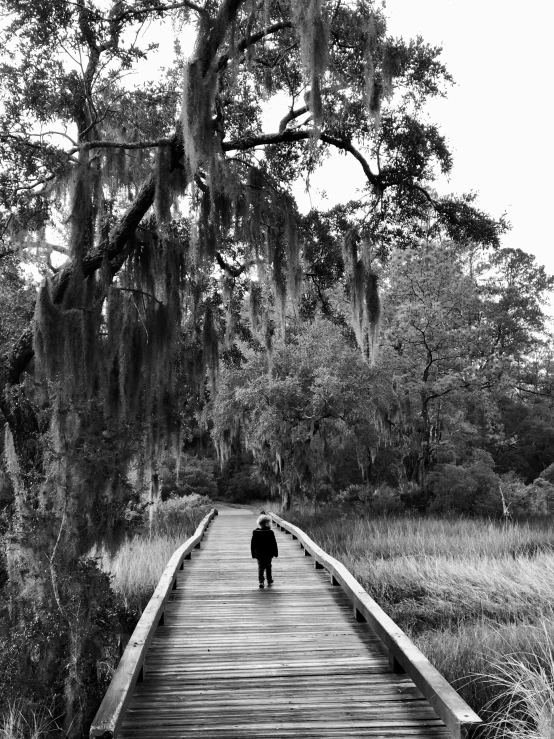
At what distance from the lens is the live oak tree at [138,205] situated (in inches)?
209

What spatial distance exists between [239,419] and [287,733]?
18.6 meters

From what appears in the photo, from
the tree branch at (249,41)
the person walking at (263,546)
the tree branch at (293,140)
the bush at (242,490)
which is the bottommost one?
the bush at (242,490)

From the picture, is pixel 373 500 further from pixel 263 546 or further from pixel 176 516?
pixel 263 546

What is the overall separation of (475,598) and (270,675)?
377 cm

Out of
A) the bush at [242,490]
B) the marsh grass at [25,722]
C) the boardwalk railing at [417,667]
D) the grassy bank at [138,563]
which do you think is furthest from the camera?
the bush at [242,490]

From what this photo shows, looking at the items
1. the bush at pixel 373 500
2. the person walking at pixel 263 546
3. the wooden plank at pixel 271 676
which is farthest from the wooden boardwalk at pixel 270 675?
the bush at pixel 373 500

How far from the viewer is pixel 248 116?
30.4ft

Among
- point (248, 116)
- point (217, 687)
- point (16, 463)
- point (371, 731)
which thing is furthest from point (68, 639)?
point (248, 116)

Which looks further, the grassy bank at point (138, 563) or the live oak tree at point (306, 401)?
the live oak tree at point (306, 401)

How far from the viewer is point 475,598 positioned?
8094 millimetres

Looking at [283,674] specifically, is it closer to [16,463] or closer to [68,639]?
[68,639]

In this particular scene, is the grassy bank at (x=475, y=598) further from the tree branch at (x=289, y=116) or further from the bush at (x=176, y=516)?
the tree branch at (x=289, y=116)

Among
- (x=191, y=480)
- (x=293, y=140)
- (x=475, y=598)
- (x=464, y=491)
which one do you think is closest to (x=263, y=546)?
(x=475, y=598)

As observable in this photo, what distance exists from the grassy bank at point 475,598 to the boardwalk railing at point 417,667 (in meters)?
0.32
